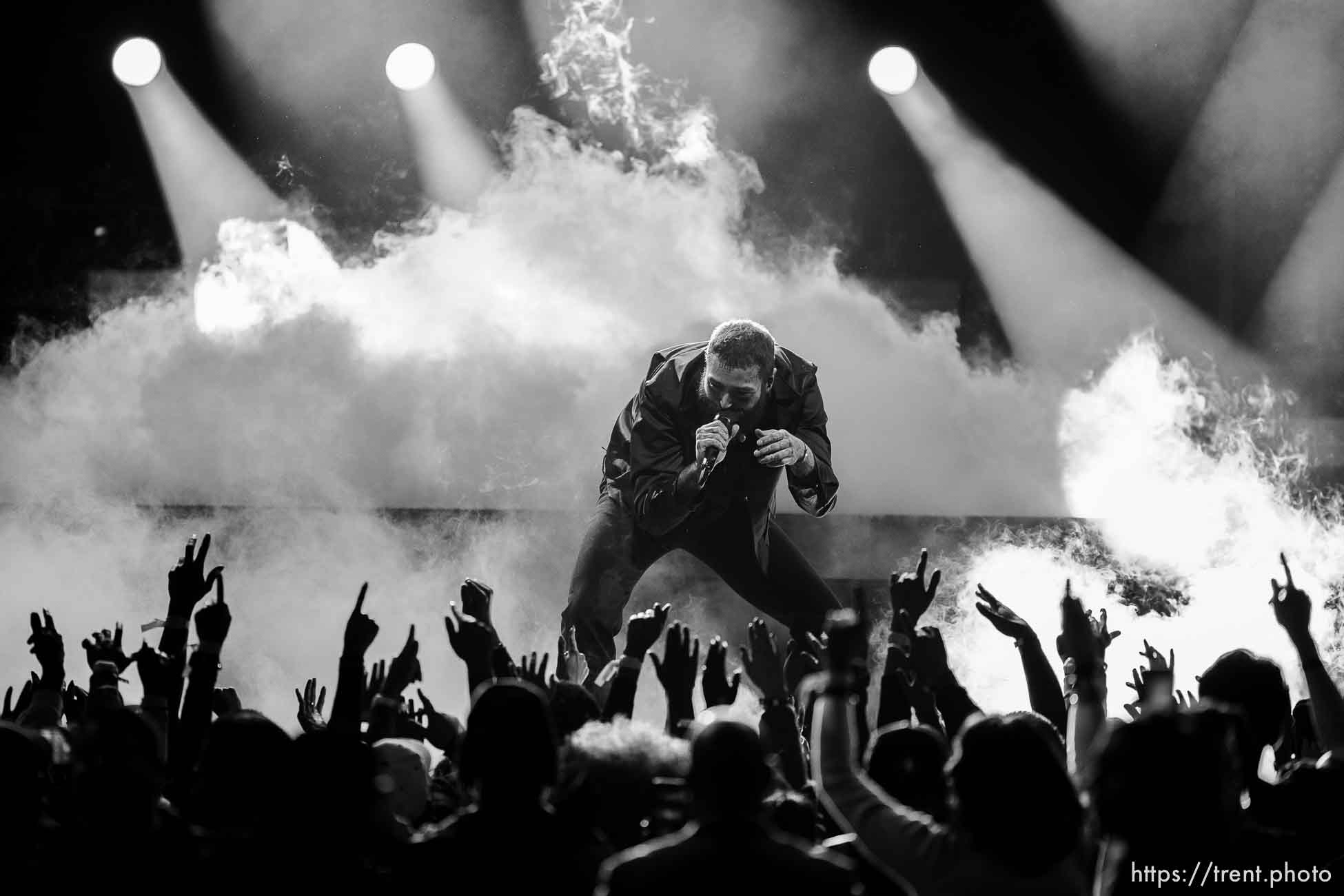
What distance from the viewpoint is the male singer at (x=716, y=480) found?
23.9 ft

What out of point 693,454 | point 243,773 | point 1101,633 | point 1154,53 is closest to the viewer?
point 243,773

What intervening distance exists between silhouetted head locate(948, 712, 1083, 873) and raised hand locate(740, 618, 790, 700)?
1343 millimetres

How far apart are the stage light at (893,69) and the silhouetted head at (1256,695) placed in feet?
28.8

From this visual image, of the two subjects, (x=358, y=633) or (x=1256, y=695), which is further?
(x=358, y=633)

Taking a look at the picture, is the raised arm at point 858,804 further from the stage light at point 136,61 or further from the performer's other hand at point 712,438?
the stage light at point 136,61

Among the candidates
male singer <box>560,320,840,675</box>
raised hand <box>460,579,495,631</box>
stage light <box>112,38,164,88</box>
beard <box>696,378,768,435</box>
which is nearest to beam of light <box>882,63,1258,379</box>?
male singer <box>560,320,840,675</box>

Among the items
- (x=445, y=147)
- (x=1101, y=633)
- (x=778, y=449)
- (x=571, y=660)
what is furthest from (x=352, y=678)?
(x=445, y=147)

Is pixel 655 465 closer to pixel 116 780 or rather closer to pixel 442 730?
pixel 442 730

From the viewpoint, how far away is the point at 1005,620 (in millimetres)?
4098

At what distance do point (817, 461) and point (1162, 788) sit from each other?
5.10 meters

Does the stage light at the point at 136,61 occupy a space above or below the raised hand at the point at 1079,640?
above

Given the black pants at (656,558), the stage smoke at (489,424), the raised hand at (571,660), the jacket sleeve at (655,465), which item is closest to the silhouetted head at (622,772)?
the raised hand at (571,660)

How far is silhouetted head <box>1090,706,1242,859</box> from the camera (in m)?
2.34

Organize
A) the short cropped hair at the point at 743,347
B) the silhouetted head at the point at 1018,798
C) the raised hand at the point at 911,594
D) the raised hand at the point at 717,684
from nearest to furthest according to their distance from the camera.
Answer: the silhouetted head at the point at 1018,798 < the raised hand at the point at 717,684 < the raised hand at the point at 911,594 < the short cropped hair at the point at 743,347
